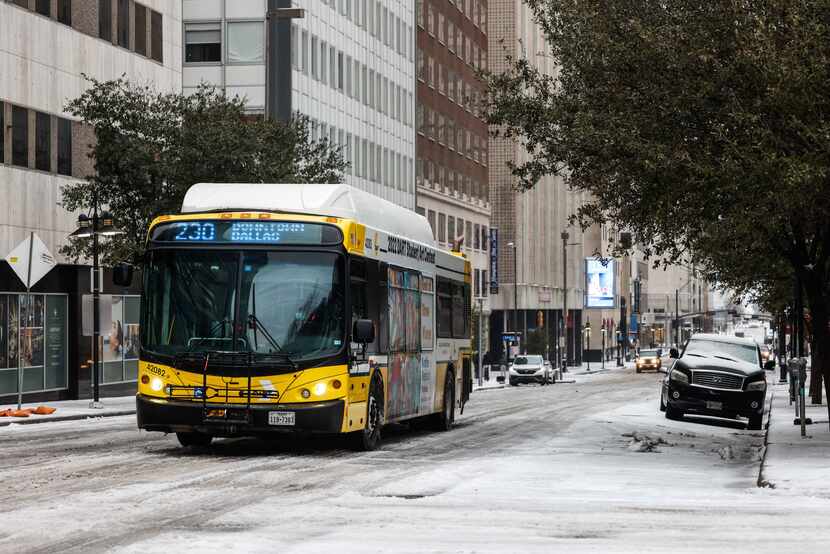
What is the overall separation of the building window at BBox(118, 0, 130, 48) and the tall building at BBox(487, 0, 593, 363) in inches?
2253

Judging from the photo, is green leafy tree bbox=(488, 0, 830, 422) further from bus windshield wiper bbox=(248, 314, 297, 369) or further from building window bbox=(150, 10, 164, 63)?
building window bbox=(150, 10, 164, 63)

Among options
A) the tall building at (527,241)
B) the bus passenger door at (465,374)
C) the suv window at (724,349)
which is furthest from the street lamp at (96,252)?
the tall building at (527,241)

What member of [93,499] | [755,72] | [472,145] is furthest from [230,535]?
[472,145]

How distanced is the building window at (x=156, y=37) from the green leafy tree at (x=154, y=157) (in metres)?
9.55

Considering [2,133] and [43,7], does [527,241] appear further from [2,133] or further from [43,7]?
[2,133]

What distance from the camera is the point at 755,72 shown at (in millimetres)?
20156

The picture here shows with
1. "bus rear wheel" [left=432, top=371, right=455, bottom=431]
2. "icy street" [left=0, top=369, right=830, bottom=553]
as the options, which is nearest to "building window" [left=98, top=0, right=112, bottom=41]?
"bus rear wheel" [left=432, top=371, right=455, bottom=431]

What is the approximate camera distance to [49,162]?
42156 millimetres

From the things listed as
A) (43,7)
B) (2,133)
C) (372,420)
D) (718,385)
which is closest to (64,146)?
(43,7)

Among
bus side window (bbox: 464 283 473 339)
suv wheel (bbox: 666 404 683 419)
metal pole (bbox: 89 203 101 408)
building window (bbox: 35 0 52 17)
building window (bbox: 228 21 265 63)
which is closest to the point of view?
bus side window (bbox: 464 283 473 339)

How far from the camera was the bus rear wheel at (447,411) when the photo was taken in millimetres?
27609

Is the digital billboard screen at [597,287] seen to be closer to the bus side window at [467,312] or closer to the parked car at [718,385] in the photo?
the parked car at [718,385]

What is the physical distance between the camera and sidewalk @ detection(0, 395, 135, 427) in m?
30.3

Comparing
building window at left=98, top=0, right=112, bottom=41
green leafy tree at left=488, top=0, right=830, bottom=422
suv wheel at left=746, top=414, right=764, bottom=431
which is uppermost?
building window at left=98, top=0, right=112, bottom=41
